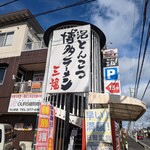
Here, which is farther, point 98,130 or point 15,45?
point 15,45

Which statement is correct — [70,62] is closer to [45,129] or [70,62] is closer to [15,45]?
[45,129]

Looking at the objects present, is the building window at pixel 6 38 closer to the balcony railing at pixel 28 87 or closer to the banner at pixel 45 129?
the balcony railing at pixel 28 87

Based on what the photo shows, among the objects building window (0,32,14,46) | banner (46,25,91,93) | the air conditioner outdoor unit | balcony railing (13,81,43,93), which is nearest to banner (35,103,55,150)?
banner (46,25,91,93)

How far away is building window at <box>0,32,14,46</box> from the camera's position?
1433cm

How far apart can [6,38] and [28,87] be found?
580cm

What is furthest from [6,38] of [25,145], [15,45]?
[25,145]

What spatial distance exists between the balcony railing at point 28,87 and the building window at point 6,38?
4361mm

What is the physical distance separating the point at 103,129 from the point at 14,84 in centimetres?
793

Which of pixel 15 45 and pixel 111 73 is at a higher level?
pixel 15 45

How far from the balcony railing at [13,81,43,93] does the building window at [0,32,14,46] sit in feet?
14.3

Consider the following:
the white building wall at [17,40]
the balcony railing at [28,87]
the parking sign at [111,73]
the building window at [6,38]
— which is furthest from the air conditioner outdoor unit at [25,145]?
the building window at [6,38]

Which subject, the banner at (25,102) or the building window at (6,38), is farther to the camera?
the building window at (6,38)

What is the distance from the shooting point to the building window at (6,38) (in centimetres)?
1433

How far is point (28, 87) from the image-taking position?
1165 centimetres
